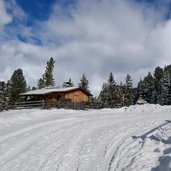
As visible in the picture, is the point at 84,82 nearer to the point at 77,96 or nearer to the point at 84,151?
the point at 77,96

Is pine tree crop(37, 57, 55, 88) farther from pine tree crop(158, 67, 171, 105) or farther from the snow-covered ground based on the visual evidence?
the snow-covered ground

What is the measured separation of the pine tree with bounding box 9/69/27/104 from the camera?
71312mm

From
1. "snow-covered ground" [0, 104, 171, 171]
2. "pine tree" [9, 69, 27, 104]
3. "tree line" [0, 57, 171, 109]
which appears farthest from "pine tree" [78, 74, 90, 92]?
"snow-covered ground" [0, 104, 171, 171]

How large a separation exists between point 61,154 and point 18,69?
2491 inches

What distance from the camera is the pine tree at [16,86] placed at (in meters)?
71.3

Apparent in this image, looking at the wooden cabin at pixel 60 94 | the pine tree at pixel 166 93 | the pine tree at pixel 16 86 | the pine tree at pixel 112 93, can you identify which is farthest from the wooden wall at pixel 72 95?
the pine tree at pixel 166 93

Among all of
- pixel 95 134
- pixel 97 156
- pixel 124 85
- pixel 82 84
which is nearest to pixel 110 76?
pixel 82 84

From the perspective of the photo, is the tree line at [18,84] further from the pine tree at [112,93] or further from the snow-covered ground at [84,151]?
the snow-covered ground at [84,151]

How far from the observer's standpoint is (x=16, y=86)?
71875mm

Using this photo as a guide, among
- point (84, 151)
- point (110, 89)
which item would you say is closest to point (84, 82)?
point (110, 89)

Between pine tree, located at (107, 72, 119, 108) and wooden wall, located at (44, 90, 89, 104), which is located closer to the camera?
wooden wall, located at (44, 90, 89, 104)

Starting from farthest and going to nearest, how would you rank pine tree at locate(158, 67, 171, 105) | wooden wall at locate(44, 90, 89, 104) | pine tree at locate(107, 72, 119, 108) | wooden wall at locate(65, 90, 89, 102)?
pine tree at locate(158, 67, 171, 105) → pine tree at locate(107, 72, 119, 108) → wooden wall at locate(65, 90, 89, 102) → wooden wall at locate(44, 90, 89, 104)

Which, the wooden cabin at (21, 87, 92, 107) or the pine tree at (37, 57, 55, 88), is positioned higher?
the pine tree at (37, 57, 55, 88)

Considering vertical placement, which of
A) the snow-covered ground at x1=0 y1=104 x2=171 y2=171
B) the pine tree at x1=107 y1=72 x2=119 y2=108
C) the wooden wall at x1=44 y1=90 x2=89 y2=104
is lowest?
the snow-covered ground at x1=0 y1=104 x2=171 y2=171
